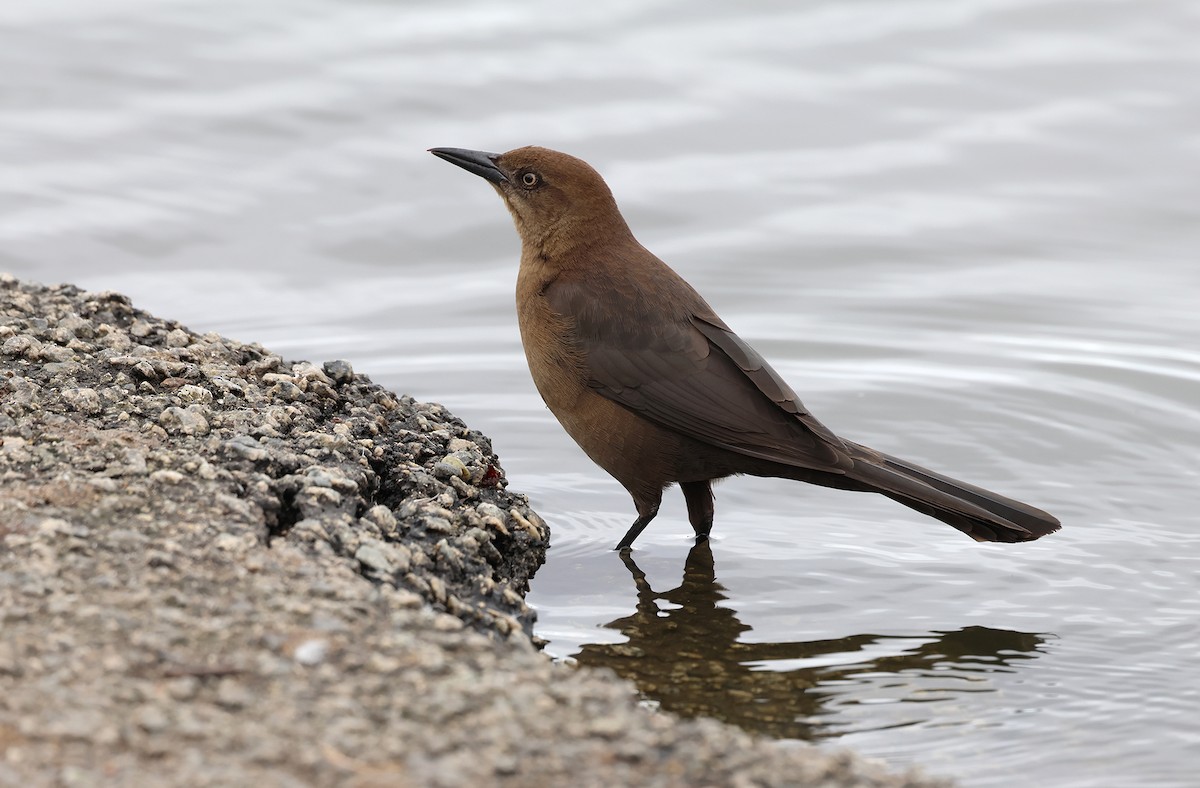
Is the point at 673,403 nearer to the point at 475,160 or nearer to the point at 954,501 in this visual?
the point at 954,501

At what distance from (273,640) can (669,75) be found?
830 cm

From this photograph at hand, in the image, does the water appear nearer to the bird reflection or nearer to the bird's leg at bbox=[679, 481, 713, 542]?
the bird reflection

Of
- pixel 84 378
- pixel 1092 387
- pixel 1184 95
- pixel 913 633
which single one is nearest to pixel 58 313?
pixel 84 378

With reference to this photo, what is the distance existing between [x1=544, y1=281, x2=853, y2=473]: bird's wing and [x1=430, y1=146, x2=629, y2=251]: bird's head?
16.2 inches

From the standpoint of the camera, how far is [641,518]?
5.87m

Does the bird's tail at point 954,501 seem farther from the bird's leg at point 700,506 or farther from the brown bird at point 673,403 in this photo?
the bird's leg at point 700,506

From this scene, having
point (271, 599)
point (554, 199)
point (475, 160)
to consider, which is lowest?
point (271, 599)

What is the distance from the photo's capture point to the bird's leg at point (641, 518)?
5.81 meters

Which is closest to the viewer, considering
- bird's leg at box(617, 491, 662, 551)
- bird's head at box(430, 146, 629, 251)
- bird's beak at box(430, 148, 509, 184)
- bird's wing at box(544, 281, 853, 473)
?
bird's wing at box(544, 281, 853, 473)

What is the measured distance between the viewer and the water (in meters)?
4.96

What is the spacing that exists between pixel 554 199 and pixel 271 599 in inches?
109

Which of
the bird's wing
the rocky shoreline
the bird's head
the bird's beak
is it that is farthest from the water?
the bird's beak

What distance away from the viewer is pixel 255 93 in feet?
36.0

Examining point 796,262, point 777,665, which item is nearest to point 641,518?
point 777,665
